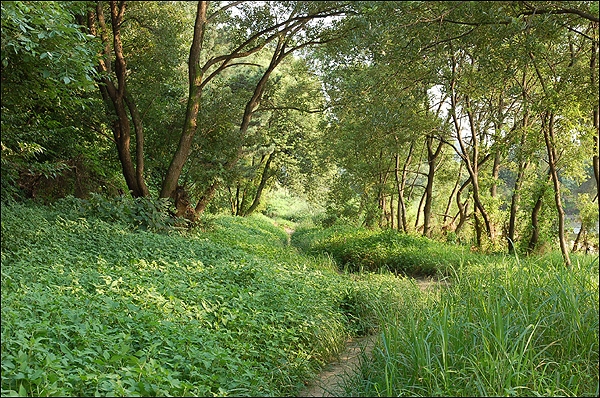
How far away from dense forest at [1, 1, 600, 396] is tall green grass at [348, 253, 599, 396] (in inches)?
1.1

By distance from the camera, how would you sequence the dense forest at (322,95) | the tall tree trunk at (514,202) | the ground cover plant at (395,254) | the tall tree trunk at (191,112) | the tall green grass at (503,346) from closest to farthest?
the tall green grass at (503,346) → the dense forest at (322,95) → the tall tree trunk at (191,112) → the ground cover plant at (395,254) → the tall tree trunk at (514,202)

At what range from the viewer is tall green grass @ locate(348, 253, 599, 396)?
12.2ft

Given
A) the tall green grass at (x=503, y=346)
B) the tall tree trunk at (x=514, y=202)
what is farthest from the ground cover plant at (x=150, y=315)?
the tall tree trunk at (x=514, y=202)

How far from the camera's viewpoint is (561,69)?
9.07 metres

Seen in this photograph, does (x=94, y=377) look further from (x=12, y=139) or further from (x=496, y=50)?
(x=496, y=50)

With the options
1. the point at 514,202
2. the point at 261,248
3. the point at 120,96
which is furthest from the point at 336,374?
the point at 514,202

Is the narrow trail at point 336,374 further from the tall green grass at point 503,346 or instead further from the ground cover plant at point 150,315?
the tall green grass at point 503,346

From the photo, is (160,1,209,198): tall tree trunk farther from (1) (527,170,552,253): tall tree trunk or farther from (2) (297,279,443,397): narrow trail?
(1) (527,170,552,253): tall tree trunk

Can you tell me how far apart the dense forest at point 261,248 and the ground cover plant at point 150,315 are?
29 mm

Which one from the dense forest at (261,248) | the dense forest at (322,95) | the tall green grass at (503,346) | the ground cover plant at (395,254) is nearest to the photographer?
the tall green grass at (503,346)

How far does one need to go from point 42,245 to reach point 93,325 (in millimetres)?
2980

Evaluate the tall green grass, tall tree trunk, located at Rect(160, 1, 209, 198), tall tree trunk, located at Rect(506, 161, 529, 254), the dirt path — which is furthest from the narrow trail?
tall tree trunk, located at Rect(506, 161, 529, 254)

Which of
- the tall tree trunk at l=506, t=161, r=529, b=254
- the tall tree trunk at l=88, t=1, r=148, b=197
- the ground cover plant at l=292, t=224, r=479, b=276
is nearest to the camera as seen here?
the tall tree trunk at l=88, t=1, r=148, b=197

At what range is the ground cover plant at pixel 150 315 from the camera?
12.3ft
